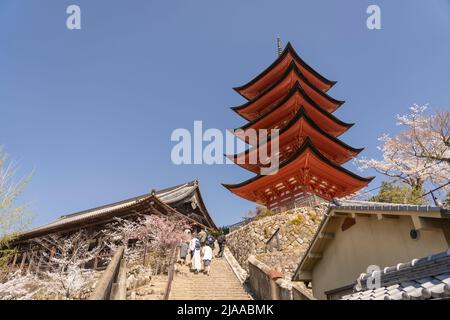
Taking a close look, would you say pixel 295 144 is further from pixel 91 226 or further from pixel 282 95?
pixel 91 226

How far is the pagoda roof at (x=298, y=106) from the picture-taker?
24453mm

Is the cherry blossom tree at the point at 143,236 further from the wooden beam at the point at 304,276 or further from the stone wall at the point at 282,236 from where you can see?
the wooden beam at the point at 304,276

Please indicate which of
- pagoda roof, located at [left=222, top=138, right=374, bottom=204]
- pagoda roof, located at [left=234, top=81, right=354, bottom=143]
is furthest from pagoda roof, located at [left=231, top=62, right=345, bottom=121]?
pagoda roof, located at [left=222, top=138, right=374, bottom=204]

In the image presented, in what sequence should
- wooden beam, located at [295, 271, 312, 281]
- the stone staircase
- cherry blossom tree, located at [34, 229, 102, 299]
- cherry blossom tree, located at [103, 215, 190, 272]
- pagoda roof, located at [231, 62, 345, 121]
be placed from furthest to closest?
1. pagoda roof, located at [231, 62, 345, 121]
2. cherry blossom tree, located at [103, 215, 190, 272]
3. cherry blossom tree, located at [34, 229, 102, 299]
4. the stone staircase
5. wooden beam, located at [295, 271, 312, 281]

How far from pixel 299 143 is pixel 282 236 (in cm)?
908

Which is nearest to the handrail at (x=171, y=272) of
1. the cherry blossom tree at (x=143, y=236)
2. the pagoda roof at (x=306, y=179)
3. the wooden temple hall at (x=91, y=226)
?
the cherry blossom tree at (x=143, y=236)

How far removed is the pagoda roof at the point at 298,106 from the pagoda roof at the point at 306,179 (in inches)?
247

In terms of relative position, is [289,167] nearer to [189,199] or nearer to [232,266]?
[232,266]

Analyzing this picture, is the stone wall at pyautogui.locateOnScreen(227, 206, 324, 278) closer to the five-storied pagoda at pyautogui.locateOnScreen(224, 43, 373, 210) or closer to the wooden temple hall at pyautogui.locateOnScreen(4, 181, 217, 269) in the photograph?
the five-storied pagoda at pyautogui.locateOnScreen(224, 43, 373, 210)

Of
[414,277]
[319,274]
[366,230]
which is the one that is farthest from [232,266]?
[414,277]

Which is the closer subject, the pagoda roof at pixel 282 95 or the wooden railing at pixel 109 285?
the wooden railing at pixel 109 285

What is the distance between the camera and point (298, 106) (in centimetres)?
2533

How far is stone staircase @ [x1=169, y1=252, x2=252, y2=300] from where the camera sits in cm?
1057
